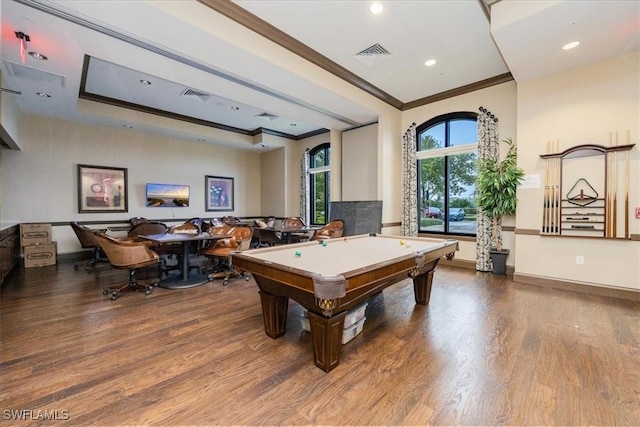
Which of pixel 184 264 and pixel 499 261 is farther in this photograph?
pixel 499 261

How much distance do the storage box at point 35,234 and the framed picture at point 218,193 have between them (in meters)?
3.68

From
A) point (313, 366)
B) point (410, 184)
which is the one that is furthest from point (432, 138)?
point (313, 366)

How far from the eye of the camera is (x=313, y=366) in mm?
2160

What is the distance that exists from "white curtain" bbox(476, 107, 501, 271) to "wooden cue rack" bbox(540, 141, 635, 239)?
3.01 ft

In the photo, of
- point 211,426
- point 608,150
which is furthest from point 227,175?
point 608,150

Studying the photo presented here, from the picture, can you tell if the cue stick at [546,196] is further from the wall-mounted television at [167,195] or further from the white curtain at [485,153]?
the wall-mounted television at [167,195]

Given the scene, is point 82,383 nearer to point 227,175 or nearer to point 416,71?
point 416,71

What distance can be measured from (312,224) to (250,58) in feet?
Answer: 19.4

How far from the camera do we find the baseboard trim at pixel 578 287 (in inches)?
146

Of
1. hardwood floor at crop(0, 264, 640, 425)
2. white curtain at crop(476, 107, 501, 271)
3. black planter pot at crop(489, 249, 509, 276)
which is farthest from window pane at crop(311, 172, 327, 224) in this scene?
hardwood floor at crop(0, 264, 640, 425)

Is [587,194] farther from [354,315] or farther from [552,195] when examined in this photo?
[354,315]

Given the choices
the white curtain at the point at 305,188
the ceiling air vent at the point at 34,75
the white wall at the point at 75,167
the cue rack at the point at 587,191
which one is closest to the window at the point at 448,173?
the cue rack at the point at 587,191

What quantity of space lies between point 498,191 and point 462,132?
1.69m

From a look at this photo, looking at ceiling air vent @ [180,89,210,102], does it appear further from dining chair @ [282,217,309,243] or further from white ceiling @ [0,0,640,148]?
dining chair @ [282,217,309,243]
